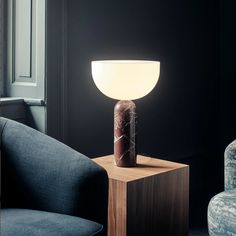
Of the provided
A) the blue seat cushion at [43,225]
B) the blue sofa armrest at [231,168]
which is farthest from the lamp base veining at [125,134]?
the blue seat cushion at [43,225]

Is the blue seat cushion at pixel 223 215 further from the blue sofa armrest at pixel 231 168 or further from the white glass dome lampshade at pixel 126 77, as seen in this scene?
the white glass dome lampshade at pixel 126 77

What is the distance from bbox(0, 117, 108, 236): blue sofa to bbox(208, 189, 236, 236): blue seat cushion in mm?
381

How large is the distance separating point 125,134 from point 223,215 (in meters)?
0.50

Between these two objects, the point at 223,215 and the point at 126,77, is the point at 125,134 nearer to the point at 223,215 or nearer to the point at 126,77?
the point at 126,77

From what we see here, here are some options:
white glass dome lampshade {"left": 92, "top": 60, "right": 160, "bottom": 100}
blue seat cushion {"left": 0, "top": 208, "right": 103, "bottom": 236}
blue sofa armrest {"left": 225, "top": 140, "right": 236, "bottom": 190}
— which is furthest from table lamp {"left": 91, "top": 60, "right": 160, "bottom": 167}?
blue seat cushion {"left": 0, "top": 208, "right": 103, "bottom": 236}

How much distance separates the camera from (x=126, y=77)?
1.88 m

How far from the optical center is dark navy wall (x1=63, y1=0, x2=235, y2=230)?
7.87 ft

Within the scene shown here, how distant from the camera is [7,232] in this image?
1.36m

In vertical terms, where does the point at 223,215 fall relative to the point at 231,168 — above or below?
below

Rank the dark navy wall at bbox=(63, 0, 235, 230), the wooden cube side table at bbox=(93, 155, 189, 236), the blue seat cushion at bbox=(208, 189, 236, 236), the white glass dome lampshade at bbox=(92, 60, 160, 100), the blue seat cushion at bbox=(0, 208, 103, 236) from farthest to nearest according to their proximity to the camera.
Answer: the dark navy wall at bbox=(63, 0, 235, 230)
the white glass dome lampshade at bbox=(92, 60, 160, 100)
the wooden cube side table at bbox=(93, 155, 189, 236)
the blue seat cushion at bbox=(208, 189, 236, 236)
the blue seat cushion at bbox=(0, 208, 103, 236)

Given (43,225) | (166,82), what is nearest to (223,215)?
(43,225)

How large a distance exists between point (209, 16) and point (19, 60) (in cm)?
145

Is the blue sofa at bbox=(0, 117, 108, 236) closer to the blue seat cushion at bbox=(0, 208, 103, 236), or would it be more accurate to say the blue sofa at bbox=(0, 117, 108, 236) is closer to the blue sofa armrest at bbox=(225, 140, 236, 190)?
the blue seat cushion at bbox=(0, 208, 103, 236)

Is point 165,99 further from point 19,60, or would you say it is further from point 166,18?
point 19,60
